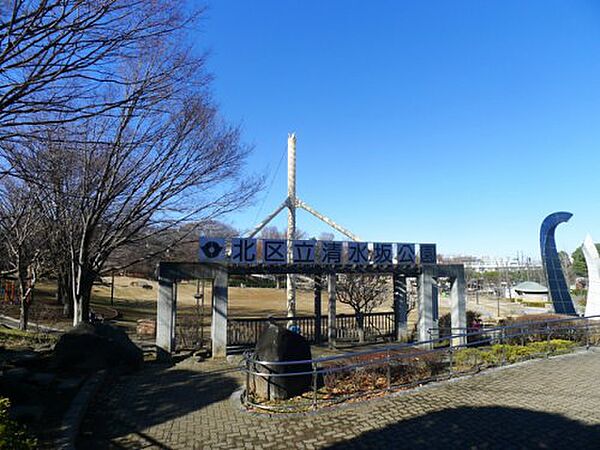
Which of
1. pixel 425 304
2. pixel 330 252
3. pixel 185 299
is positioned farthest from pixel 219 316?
pixel 185 299

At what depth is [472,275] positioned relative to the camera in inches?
3740

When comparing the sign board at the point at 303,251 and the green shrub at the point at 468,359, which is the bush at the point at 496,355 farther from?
the sign board at the point at 303,251

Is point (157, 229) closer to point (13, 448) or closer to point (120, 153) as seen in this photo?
point (120, 153)

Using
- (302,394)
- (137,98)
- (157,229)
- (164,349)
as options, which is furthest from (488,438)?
(157,229)

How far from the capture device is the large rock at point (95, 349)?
9.27 metres

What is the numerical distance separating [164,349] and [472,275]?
95210mm

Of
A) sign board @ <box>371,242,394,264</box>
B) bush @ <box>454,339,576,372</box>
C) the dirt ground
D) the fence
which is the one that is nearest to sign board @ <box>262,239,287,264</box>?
the fence

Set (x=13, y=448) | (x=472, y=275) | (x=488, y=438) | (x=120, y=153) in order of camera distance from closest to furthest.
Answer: (x=13, y=448) → (x=488, y=438) → (x=120, y=153) → (x=472, y=275)

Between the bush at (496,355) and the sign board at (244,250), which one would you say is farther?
the sign board at (244,250)

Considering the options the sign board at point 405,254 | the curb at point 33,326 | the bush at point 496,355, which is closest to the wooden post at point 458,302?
the sign board at point 405,254

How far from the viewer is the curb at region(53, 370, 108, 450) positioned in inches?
207

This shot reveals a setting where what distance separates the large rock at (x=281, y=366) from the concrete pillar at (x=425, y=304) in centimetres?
799

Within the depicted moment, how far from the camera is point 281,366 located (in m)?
7.64

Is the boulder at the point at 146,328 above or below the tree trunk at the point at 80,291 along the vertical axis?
below
